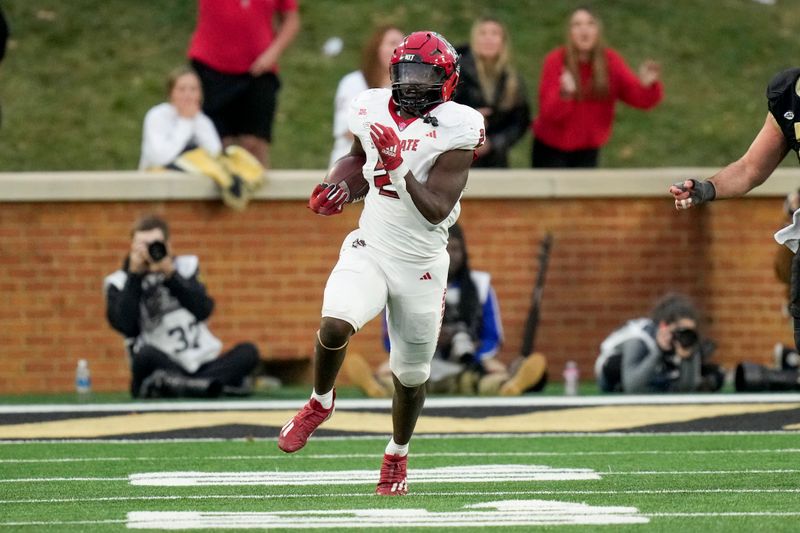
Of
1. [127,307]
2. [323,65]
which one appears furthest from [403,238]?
[323,65]

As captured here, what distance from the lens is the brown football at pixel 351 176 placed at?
8.31 meters

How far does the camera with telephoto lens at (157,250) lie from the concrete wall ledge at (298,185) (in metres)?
1.97

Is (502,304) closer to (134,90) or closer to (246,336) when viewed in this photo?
(246,336)

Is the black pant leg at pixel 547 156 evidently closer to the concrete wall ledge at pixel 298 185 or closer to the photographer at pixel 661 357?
the concrete wall ledge at pixel 298 185

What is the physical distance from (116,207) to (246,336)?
1.45 metres

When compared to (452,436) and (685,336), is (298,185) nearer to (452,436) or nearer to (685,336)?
(685,336)

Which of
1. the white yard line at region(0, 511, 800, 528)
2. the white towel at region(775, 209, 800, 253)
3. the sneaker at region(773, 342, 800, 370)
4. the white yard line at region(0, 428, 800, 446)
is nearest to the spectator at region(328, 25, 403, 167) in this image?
the sneaker at region(773, 342, 800, 370)

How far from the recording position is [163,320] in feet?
44.0

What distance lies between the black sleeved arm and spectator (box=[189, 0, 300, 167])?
2.46 meters

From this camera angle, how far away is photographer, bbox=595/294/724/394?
44.0 ft

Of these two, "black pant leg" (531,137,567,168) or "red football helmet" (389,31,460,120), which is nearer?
"red football helmet" (389,31,460,120)

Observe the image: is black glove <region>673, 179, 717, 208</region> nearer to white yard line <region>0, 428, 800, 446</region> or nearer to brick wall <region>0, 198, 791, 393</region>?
white yard line <region>0, 428, 800, 446</region>

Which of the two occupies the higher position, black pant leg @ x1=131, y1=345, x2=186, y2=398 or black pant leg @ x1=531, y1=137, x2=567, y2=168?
black pant leg @ x1=531, y1=137, x2=567, y2=168

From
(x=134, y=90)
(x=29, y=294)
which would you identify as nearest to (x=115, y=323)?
(x=29, y=294)
